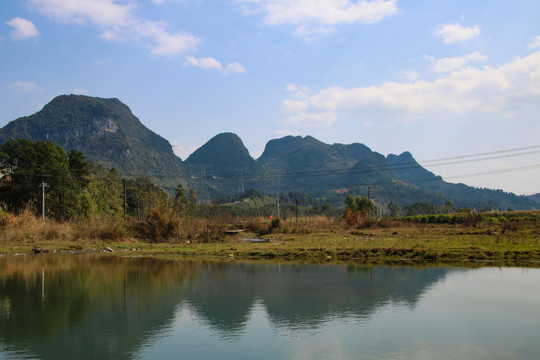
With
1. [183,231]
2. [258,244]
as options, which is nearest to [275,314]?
[258,244]

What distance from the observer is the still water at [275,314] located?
7.50 meters

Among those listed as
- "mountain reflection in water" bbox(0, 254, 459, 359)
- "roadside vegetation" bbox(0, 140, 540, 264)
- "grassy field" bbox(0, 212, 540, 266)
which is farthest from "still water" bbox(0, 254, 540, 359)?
"roadside vegetation" bbox(0, 140, 540, 264)

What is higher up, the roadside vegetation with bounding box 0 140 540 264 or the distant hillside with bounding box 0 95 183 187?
the distant hillside with bounding box 0 95 183 187

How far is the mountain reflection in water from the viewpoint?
8.30 meters

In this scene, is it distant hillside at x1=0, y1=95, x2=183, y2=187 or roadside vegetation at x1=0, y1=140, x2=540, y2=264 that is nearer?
roadside vegetation at x1=0, y1=140, x2=540, y2=264

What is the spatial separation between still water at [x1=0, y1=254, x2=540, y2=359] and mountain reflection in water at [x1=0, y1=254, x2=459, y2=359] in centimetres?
3

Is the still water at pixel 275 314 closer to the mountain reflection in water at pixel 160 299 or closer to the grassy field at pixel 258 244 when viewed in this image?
the mountain reflection in water at pixel 160 299

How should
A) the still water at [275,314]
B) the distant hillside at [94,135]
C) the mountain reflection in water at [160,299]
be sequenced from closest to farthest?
the still water at [275,314], the mountain reflection in water at [160,299], the distant hillside at [94,135]

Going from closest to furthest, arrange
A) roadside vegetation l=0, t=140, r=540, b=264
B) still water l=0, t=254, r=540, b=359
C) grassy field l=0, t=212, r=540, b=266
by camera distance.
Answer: still water l=0, t=254, r=540, b=359
grassy field l=0, t=212, r=540, b=266
roadside vegetation l=0, t=140, r=540, b=264

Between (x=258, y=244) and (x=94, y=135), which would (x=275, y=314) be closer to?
(x=258, y=244)

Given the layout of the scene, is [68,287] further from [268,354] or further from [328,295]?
[268,354]

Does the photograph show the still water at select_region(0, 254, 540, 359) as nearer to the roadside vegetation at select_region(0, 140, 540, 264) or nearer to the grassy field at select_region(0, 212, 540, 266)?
the grassy field at select_region(0, 212, 540, 266)

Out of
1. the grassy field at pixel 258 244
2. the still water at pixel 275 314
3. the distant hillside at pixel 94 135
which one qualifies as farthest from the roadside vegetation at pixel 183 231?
the distant hillside at pixel 94 135

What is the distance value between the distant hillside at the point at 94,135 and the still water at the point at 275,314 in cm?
12665
